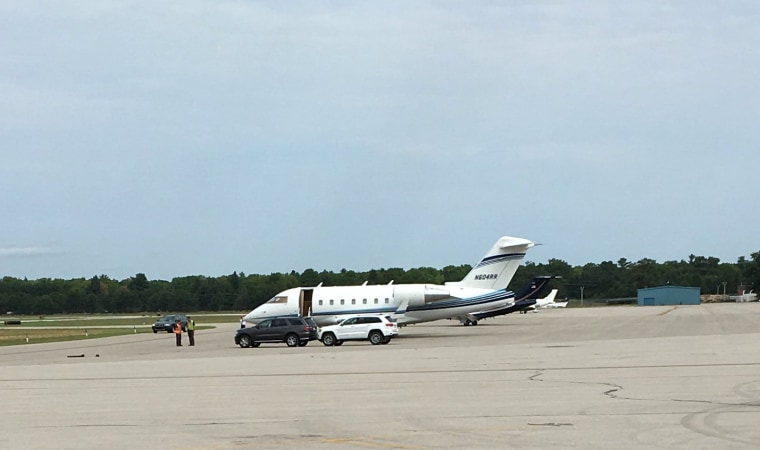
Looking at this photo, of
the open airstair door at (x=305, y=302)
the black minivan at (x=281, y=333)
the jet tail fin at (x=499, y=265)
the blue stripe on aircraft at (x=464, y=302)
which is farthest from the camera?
the jet tail fin at (x=499, y=265)

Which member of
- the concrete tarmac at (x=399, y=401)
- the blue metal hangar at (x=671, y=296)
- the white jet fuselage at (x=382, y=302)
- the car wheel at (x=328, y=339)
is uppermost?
the blue metal hangar at (x=671, y=296)

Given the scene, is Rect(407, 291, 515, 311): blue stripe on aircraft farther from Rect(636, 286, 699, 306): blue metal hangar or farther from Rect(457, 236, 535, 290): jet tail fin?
Rect(636, 286, 699, 306): blue metal hangar

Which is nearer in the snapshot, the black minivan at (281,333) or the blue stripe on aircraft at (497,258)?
the black minivan at (281,333)

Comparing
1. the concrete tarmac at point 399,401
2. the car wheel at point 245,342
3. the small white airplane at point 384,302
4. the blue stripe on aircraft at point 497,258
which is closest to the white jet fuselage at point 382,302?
the small white airplane at point 384,302

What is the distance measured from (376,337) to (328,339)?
7.76ft

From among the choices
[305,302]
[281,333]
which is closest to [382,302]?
[305,302]

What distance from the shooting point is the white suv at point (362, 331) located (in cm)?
4956

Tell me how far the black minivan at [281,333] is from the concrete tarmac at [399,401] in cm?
1126

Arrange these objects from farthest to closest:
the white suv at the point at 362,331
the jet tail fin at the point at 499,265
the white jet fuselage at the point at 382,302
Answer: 1. the jet tail fin at the point at 499,265
2. the white jet fuselage at the point at 382,302
3. the white suv at the point at 362,331

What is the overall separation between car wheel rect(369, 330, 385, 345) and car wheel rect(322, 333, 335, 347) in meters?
1.89

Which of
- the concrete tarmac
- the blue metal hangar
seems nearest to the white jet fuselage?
the concrete tarmac

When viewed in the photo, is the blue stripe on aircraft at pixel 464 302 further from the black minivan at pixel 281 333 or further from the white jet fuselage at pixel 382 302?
the black minivan at pixel 281 333

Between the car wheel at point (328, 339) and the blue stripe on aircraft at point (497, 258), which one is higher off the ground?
Result: the blue stripe on aircraft at point (497, 258)

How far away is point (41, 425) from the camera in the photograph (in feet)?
59.0
